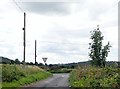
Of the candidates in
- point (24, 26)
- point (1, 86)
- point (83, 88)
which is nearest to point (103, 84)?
point (83, 88)

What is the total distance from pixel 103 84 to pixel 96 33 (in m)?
24.9

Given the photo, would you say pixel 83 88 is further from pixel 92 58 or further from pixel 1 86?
pixel 92 58

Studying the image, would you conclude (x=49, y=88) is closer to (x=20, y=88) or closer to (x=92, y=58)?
(x=20, y=88)

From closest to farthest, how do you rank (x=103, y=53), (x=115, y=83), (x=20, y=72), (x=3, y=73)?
1. (x=115, y=83)
2. (x=3, y=73)
3. (x=20, y=72)
4. (x=103, y=53)

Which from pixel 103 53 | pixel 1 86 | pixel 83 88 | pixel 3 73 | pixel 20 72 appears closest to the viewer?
pixel 83 88

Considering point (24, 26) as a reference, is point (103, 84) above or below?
below

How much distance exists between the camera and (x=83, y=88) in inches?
1074

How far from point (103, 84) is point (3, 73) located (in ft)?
41.1

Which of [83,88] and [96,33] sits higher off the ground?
[96,33]

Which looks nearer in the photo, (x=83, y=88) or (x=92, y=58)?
(x=83, y=88)

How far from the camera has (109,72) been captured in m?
31.8

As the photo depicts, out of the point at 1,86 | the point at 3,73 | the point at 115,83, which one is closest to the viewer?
the point at 115,83

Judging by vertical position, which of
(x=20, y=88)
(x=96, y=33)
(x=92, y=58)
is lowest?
(x=20, y=88)

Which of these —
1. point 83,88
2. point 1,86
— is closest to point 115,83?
point 83,88
